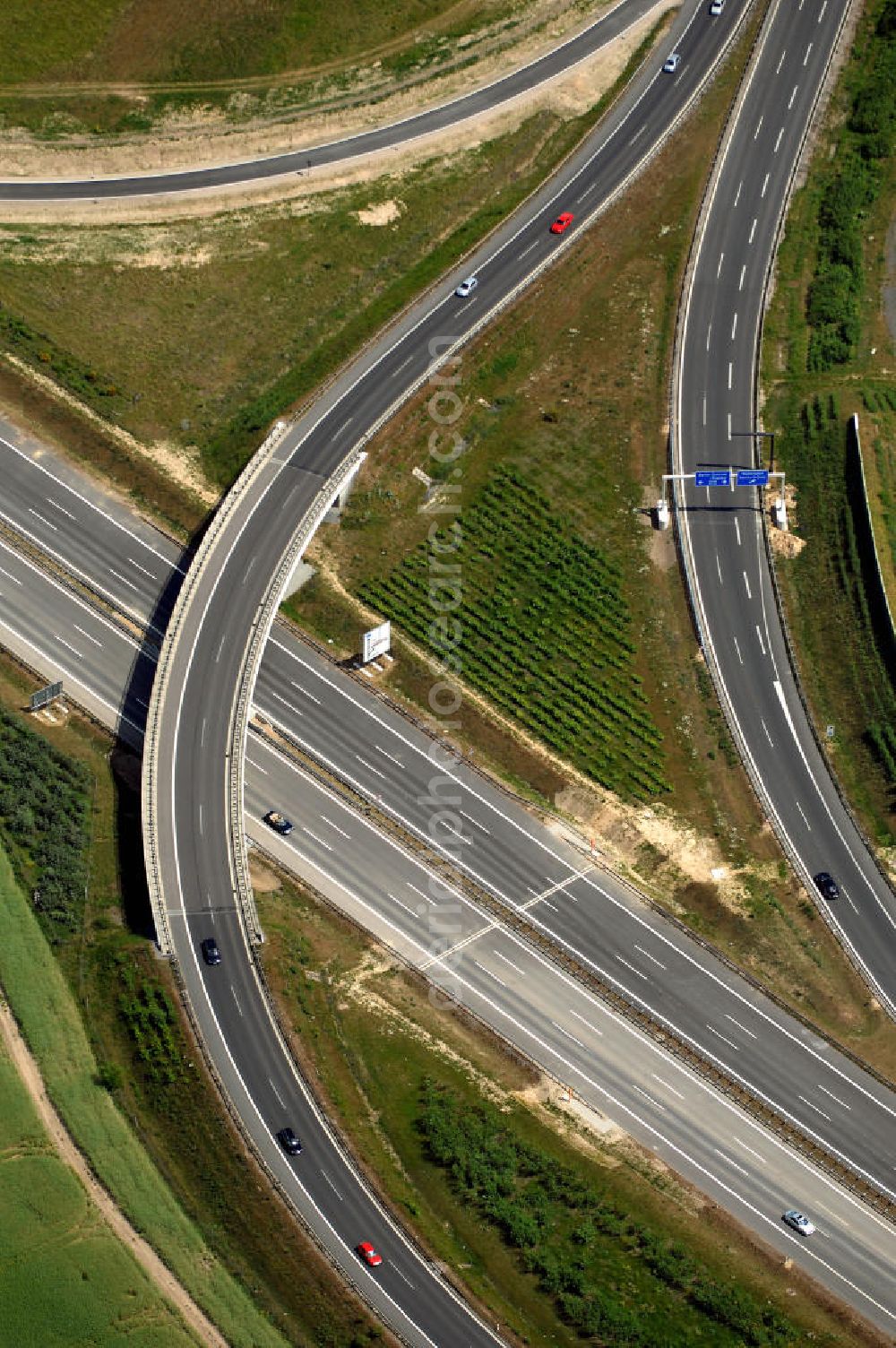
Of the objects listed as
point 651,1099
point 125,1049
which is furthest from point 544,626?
point 125,1049

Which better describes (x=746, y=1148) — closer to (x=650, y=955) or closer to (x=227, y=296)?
(x=650, y=955)

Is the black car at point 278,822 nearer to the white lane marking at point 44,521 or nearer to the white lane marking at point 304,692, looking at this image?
the white lane marking at point 304,692

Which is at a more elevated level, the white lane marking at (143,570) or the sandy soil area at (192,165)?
the sandy soil area at (192,165)

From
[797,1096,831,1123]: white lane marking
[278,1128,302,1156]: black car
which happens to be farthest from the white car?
[278,1128,302,1156]: black car

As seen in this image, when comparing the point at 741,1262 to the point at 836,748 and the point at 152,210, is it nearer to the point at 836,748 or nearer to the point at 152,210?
the point at 836,748

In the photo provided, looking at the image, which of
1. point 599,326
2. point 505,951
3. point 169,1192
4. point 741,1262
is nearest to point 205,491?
point 599,326

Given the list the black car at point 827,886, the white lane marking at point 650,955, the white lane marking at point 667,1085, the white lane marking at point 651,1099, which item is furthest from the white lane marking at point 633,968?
the black car at point 827,886

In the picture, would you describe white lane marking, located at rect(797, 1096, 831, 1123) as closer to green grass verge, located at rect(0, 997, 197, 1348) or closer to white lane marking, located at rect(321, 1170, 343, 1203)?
white lane marking, located at rect(321, 1170, 343, 1203)
